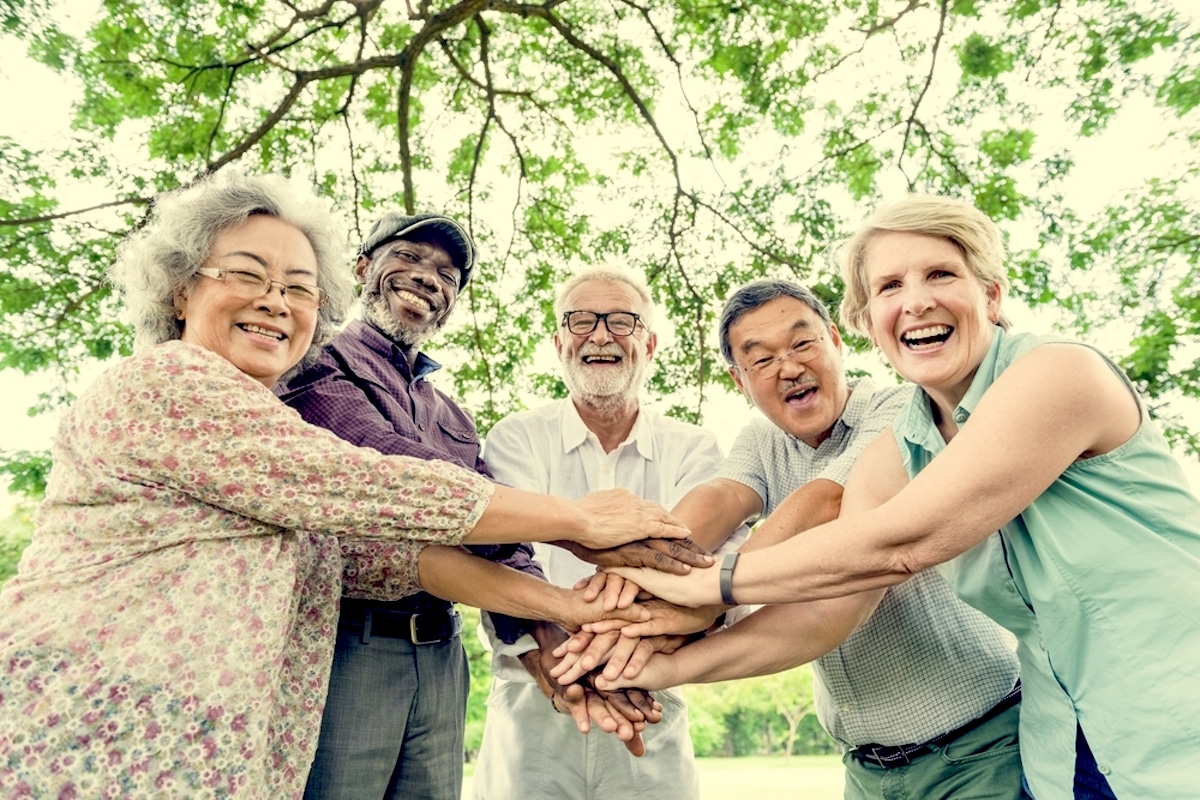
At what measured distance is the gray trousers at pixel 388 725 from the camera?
212cm

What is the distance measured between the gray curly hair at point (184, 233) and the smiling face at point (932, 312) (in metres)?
1.54

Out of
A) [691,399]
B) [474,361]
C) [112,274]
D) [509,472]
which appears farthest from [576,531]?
[474,361]

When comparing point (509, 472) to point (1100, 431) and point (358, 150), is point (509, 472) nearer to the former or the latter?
point (1100, 431)

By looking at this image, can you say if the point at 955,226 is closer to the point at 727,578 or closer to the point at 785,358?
the point at 785,358

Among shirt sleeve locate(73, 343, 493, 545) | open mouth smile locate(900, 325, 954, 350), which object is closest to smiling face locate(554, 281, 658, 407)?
open mouth smile locate(900, 325, 954, 350)

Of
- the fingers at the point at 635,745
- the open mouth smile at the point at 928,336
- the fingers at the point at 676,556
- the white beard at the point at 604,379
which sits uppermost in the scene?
the white beard at the point at 604,379

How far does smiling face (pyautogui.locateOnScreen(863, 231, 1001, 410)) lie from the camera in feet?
6.31

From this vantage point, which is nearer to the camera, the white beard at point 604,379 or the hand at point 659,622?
the hand at point 659,622

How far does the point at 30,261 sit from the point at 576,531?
4.95m

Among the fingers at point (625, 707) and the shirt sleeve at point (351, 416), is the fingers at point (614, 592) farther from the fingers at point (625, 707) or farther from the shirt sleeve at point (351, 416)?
the shirt sleeve at point (351, 416)

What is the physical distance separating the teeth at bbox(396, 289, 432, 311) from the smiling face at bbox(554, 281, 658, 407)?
1.94 feet

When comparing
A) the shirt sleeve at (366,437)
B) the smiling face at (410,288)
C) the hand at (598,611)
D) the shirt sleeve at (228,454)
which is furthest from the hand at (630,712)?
the smiling face at (410,288)

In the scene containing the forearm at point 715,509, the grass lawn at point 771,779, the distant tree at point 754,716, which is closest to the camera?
the forearm at point 715,509

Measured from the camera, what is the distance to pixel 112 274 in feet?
7.07
